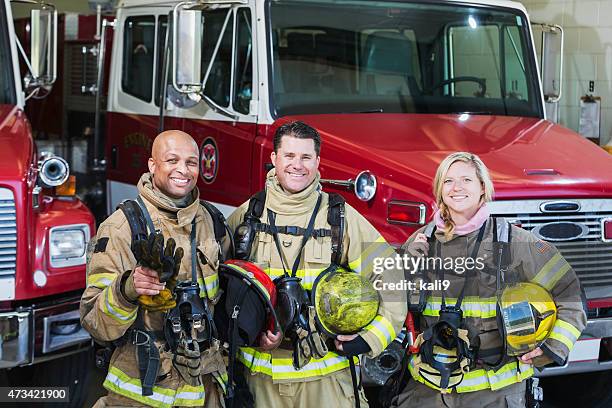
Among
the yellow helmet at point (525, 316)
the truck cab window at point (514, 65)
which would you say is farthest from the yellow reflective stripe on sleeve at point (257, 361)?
the truck cab window at point (514, 65)

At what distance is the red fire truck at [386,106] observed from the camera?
210 inches

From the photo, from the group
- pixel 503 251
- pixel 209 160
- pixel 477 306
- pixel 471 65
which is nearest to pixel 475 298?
pixel 477 306

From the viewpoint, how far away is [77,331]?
5.24 m

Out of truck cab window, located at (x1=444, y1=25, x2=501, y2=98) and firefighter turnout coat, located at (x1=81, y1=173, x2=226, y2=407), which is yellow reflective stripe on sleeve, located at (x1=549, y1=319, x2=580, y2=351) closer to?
firefighter turnout coat, located at (x1=81, y1=173, x2=226, y2=407)

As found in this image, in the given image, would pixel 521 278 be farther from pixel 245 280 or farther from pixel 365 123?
pixel 365 123

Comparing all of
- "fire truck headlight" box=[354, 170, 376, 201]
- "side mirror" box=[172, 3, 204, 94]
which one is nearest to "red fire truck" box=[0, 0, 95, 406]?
"side mirror" box=[172, 3, 204, 94]

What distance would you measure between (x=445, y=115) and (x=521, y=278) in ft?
9.34

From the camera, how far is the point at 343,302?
362cm

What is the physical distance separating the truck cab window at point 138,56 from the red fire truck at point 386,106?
0.02 m

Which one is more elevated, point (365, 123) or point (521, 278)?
point (365, 123)

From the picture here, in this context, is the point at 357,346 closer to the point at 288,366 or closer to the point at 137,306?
the point at 288,366

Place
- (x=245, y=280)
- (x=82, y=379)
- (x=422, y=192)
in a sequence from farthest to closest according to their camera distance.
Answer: (x=82, y=379)
(x=422, y=192)
(x=245, y=280)

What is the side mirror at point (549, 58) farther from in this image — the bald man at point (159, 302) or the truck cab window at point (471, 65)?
the bald man at point (159, 302)

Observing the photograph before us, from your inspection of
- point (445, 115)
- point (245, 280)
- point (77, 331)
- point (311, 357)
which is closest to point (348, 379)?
point (311, 357)
